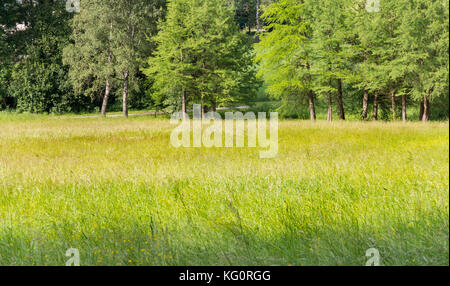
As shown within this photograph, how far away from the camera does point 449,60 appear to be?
224 centimetres

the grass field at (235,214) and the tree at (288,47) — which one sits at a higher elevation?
the tree at (288,47)

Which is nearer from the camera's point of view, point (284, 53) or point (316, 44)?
point (316, 44)

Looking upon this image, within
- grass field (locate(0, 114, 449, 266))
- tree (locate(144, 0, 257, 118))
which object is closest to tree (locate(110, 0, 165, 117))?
tree (locate(144, 0, 257, 118))

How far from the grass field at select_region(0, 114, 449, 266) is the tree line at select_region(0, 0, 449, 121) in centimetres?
1087

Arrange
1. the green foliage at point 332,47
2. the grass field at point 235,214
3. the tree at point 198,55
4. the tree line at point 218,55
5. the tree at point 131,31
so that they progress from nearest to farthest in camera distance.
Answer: the grass field at point 235,214
the green foliage at point 332,47
the tree line at point 218,55
the tree at point 198,55
the tree at point 131,31

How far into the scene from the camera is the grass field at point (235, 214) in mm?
3090

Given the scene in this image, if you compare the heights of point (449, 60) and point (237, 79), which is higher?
point (237, 79)

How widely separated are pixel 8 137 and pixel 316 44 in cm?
1873

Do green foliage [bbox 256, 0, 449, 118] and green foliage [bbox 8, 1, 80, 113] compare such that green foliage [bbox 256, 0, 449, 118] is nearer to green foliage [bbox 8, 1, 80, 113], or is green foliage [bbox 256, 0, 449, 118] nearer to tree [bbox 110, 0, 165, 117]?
tree [bbox 110, 0, 165, 117]

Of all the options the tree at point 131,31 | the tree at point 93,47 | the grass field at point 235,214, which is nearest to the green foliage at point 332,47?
the tree at point 131,31

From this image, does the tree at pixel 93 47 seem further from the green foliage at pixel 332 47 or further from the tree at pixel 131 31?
the green foliage at pixel 332 47

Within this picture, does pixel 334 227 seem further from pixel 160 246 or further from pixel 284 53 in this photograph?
pixel 284 53

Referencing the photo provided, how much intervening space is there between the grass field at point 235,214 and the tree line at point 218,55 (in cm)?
1087
